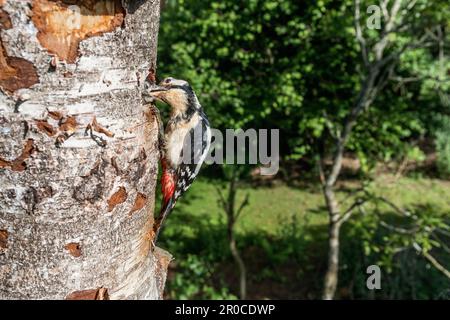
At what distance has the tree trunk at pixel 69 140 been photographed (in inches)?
38.8

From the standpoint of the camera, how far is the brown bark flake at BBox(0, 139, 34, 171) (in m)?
1.00

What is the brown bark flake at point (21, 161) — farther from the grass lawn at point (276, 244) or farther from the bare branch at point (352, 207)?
the bare branch at point (352, 207)

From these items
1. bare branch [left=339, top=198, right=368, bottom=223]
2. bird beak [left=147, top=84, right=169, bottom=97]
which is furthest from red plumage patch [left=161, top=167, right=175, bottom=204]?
bare branch [left=339, top=198, right=368, bottom=223]

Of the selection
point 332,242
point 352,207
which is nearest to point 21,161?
point 352,207

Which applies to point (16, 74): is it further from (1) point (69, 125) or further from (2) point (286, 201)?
(2) point (286, 201)

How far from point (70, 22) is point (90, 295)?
593mm

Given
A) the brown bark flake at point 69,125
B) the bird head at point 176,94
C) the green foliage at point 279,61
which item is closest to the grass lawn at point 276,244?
the green foliage at point 279,61

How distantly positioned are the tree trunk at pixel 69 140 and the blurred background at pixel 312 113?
13.0 ft

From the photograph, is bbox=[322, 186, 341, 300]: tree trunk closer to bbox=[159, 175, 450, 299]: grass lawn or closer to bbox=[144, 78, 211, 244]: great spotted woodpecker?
bbox=[159, 175, 450, 299]: grass lawn

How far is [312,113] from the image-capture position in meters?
6.07

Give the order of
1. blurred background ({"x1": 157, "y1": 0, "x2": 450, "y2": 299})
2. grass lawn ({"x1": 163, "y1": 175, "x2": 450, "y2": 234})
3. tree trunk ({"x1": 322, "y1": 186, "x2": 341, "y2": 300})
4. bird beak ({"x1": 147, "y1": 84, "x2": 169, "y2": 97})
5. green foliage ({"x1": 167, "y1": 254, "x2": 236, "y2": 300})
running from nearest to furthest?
bird beak ({"x1": 147, "y1": 84, "x2": 169, "y2": 97}) < green foliage ({"x1": 167, "y1": 254, "x2": 236, "y2": 300}) < blurred background ({"x1": 157, "y1": 0, "x2": 450, "y2": 299}) < tree trunk ({"x1": 322, "y1": 186, "x2": 341, "y2": 300}) < grass lawn ({"x1": 163, "y1": 175, "x2": 450, "y2": 234})

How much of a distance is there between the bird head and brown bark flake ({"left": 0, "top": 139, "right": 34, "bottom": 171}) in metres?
0.54

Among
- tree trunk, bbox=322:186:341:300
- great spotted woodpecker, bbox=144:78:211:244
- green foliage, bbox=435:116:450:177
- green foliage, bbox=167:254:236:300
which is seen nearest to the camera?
great spotted woodpecker, bbox=144:78:211:244
